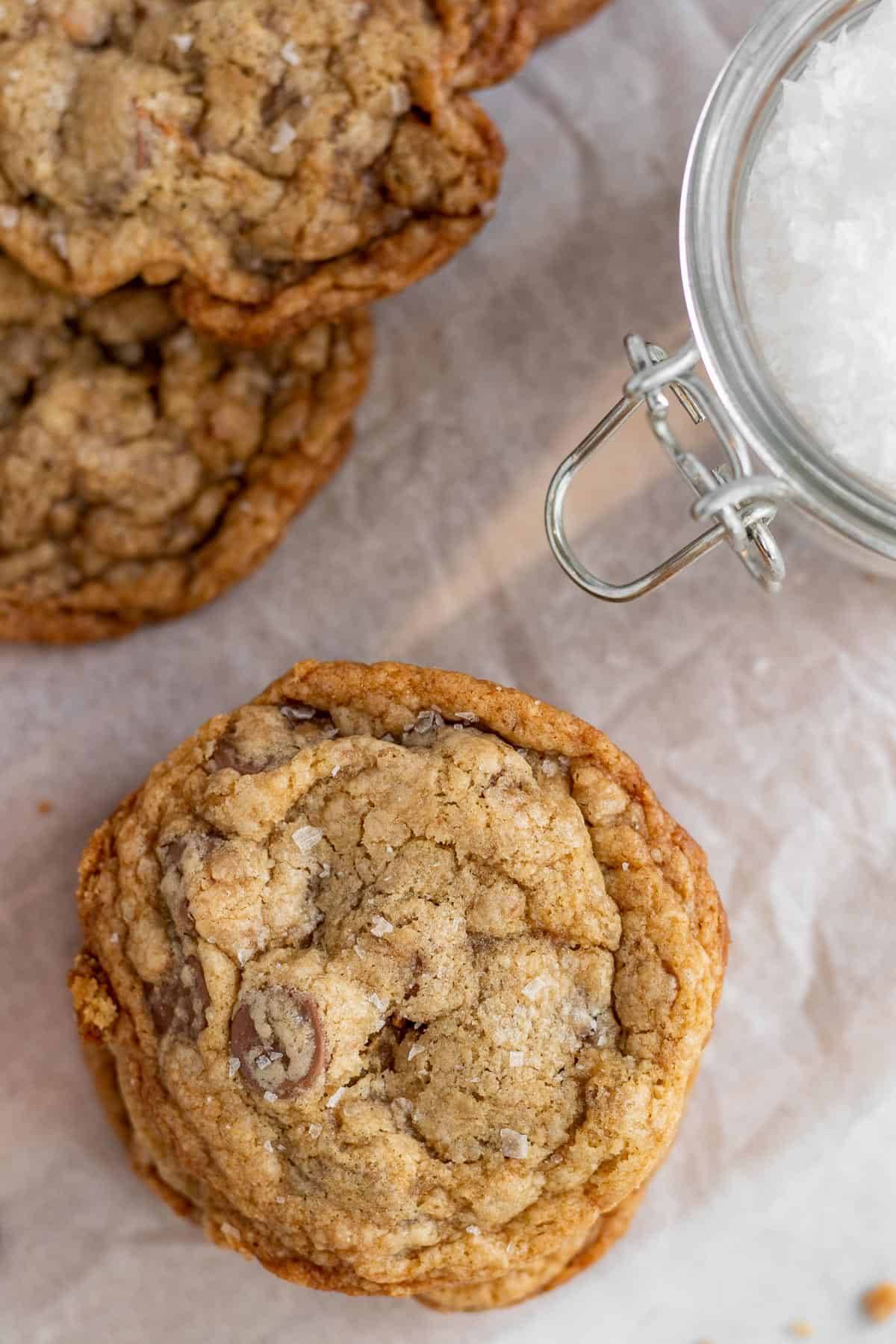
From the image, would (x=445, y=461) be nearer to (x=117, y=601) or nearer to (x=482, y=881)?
(x=117, y=601)

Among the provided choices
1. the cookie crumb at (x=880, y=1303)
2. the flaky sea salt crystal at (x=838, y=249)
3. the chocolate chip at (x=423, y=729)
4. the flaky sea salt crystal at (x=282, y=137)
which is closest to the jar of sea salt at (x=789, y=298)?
the flaky sea salt crystal at (x=838, y=249)

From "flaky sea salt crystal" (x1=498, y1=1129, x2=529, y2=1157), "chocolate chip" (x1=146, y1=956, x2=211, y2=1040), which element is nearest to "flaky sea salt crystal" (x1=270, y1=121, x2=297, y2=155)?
"chocolate chip" (x1=146, y1=956, x2=211, y2=1040)

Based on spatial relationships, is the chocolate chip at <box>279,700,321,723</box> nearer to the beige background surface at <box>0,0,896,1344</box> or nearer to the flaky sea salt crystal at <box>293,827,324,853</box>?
the flaky sea salt crystal at <box>293,827,324,853</box>

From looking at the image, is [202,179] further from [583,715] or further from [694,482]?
[583,715]

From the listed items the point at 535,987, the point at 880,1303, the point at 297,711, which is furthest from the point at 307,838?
the point at 880,1303

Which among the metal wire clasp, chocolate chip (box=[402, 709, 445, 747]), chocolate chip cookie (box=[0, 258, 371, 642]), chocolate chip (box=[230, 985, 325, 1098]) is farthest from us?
chocolate chip cookie (box=[0, 258, 371, 642])
